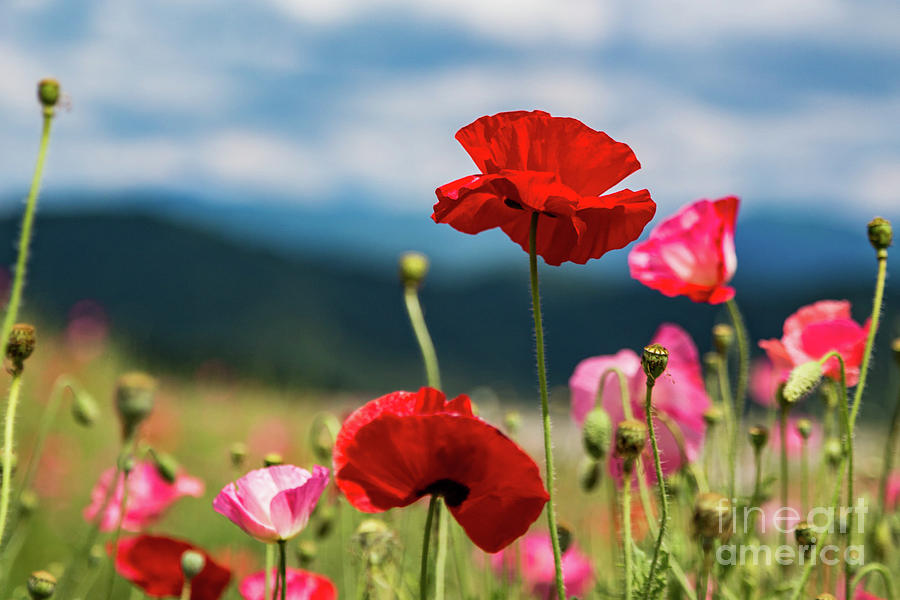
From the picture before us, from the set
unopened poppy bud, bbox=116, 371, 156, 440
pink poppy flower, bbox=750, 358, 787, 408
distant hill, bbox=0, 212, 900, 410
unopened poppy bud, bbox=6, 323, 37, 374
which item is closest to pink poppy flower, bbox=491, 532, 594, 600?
unopened poppy bud, bbox=116, 371, 156, 440

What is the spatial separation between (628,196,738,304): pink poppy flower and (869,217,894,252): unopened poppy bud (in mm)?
199

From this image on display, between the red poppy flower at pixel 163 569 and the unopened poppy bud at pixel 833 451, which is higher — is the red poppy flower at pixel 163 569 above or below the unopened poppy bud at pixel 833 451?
below

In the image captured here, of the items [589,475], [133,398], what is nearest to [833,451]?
[589,475]

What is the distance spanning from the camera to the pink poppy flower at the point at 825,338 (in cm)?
120

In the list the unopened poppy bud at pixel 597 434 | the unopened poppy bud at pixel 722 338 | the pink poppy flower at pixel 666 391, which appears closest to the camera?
the unopened poppy bud at pixel 597 434

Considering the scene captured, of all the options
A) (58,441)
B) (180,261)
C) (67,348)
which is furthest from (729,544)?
(180,261)

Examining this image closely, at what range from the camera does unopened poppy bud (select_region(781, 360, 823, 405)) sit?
36.3 inches

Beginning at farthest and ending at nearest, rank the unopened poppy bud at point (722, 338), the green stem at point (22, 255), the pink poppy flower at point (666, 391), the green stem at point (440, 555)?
the unopened poppy bud at point (722, 338) < the pink poppy flower at point (666, 391) < the green stem at point (440, 555) < the green stem at point (22, 255)

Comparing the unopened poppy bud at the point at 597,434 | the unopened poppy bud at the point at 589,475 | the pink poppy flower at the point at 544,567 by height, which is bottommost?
the pink poppy flower at the point at 544,567

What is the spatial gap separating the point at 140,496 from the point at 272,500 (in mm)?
830

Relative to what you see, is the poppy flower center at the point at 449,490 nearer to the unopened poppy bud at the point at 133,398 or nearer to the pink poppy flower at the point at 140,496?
the unopened poppy bud at the point at 133,398

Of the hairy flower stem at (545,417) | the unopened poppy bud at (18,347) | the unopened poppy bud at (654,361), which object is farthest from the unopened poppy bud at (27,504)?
the unopened poppy bud at (654,361)

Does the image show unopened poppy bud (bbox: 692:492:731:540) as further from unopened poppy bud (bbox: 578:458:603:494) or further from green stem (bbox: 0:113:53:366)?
→ green stem (bbox: 0:113:53:366)

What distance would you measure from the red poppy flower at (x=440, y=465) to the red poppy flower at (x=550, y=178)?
0.20 meters
